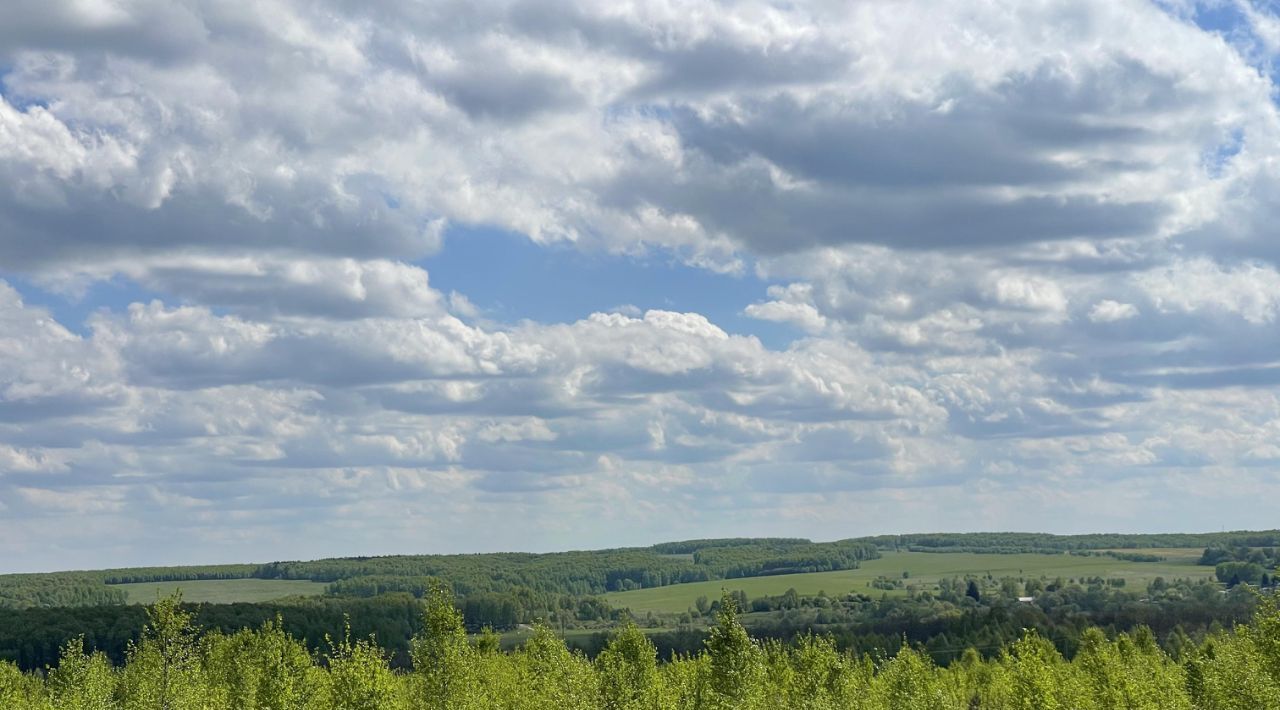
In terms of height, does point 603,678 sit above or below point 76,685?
below

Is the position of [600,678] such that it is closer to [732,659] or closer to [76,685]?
[732,659]

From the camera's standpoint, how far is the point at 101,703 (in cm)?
8606

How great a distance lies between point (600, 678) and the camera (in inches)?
3807

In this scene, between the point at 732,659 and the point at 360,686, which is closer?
the point at 360,686

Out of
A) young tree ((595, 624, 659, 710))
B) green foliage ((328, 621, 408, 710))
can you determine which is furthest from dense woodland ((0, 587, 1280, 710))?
young tree ((595, 624, 659, 710))

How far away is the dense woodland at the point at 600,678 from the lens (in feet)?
238

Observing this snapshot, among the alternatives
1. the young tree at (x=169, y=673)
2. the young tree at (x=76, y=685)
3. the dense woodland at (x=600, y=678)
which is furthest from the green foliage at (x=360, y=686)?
the young tree at (x=76, y=685)

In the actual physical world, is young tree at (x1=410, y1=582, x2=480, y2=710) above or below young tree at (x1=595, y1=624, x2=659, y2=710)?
above

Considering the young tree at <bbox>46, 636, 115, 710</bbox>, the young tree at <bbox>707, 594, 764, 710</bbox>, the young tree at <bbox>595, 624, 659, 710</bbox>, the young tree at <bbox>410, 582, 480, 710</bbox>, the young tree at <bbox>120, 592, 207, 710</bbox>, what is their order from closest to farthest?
the young tree at <bbox>707, 594, 764, 710</bbox>, the young tree at <bbox>410, 582, 480, 710</bbox>, the young tree at <bbox>120, 592, 207, 710</bbox>, the young tree at <bbox>595, 624, 659, 710</bbox>, the young tree at <bbox>46, 636, 115, 710</bbox>

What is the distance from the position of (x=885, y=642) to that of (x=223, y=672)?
375 feet

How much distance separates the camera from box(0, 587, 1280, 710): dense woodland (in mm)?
72688

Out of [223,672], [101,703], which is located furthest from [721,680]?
[223,672]

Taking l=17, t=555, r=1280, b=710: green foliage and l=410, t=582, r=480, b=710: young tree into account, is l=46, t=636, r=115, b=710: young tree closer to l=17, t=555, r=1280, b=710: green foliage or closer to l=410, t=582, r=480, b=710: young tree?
l=17, t=555, r=1280, b=710: green foliage

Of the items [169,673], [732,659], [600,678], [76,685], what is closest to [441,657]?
[732,659]
